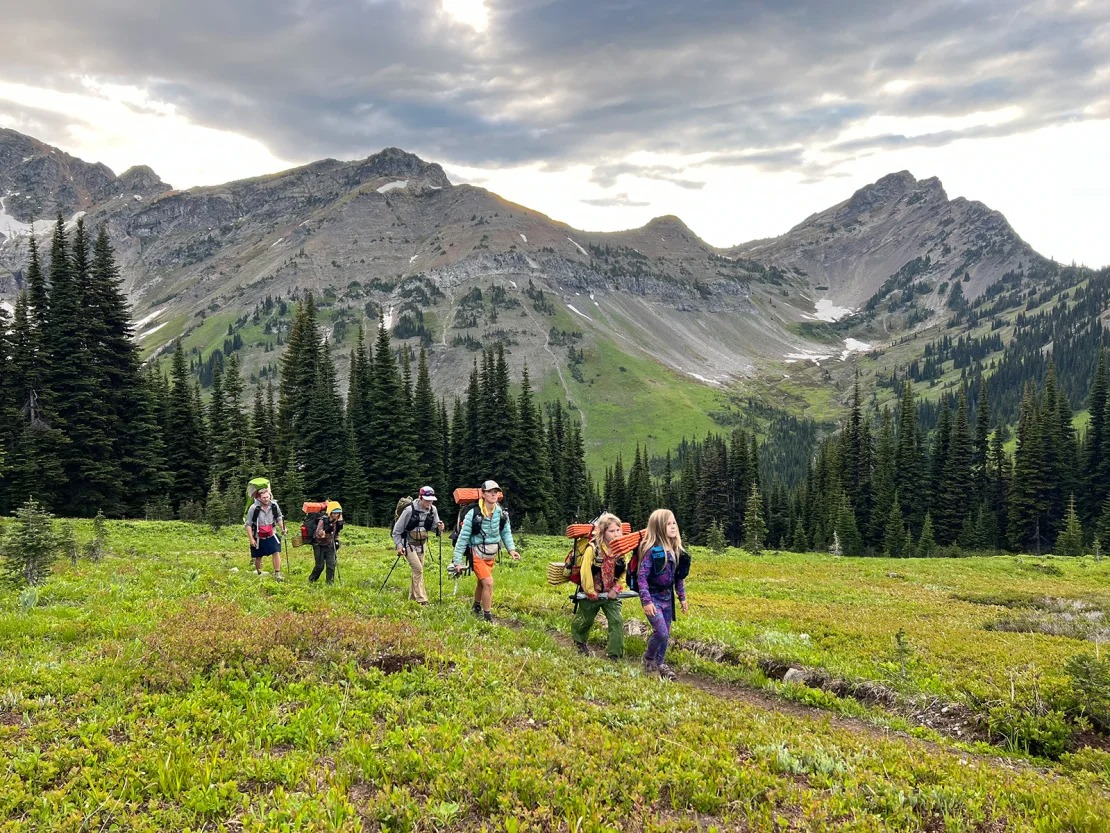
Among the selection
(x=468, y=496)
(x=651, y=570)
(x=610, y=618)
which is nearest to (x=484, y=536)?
(x=468, y=496)

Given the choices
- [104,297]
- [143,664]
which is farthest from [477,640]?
[104,297]

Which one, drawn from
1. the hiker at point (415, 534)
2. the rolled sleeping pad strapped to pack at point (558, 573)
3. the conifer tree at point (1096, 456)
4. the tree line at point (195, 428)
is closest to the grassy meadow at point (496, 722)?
the hiker at point (415, 534)

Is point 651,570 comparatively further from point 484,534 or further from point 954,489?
point 954,489

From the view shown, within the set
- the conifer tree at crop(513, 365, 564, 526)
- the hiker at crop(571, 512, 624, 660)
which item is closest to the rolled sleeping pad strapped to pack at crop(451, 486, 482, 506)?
the hiker at crop(571, 512, 624, 660)

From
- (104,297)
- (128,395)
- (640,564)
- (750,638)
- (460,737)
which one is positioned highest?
(104,297)

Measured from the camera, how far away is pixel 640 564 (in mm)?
10867

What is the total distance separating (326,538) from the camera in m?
17.4

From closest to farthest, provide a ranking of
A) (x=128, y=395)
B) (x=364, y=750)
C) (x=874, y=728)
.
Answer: (x=364, y=750)
(x=874, y=728)
(x=128, y=395)

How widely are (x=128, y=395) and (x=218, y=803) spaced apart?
51.3 meters

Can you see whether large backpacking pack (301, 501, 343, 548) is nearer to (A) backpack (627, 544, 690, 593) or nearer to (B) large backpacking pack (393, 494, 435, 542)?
(B) large backpacking pack (393, 494, 435, 542)

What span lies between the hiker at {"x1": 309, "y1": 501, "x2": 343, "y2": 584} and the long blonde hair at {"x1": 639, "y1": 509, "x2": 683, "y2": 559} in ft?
33.9

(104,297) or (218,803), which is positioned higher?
(104,297)

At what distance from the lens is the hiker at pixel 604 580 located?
11.6 m

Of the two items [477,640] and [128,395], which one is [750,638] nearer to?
[477,640]
